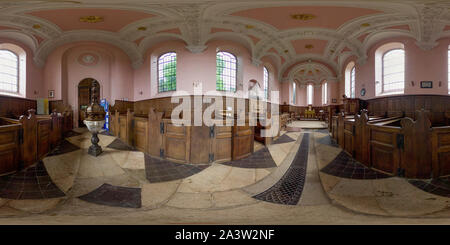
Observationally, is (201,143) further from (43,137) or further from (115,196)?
(43,137)

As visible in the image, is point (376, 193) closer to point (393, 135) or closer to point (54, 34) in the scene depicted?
point (393, 135)

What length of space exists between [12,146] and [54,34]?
4039mm

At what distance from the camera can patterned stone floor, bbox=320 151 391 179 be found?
266 centimetres

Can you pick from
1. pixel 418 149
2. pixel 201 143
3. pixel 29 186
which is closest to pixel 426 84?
pixel 418 149

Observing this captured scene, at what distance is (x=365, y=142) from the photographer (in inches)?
128

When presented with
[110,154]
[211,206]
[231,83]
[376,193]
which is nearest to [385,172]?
[376,193]

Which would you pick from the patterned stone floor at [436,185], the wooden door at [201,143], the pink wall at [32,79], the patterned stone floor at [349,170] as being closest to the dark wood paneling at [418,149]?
the patterned stone floor at [436,185]

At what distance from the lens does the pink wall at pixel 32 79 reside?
5.41m

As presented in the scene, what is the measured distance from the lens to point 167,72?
25.1 ft

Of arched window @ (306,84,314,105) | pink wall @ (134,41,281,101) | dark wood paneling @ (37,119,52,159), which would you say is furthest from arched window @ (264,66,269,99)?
dark wood paneling @ (37,119,52,159)

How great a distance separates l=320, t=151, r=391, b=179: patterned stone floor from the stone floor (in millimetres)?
15

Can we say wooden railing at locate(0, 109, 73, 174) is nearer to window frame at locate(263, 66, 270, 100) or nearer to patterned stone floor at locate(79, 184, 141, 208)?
patterned stone floor at locate(79, 184, 141, 208)

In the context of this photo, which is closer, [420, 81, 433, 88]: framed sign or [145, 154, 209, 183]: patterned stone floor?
[145, 154, 209, 183]: patterned stone floor

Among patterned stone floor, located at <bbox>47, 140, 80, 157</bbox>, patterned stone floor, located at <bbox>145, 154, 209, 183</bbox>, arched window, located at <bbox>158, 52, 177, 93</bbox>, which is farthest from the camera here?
arched window, located at <bbox>158, 52, 177, 93</bbox>
